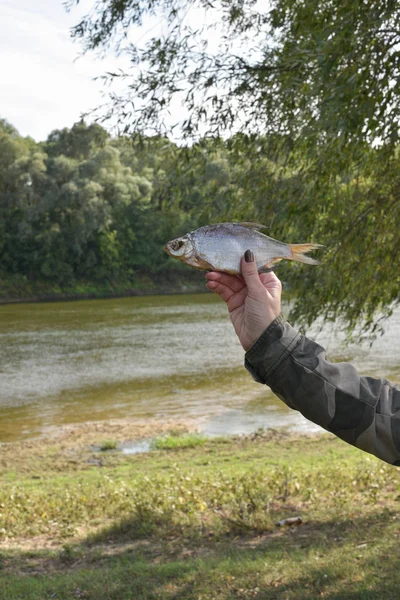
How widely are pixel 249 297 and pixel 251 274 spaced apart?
7 cm

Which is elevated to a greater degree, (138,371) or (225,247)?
(225,247)

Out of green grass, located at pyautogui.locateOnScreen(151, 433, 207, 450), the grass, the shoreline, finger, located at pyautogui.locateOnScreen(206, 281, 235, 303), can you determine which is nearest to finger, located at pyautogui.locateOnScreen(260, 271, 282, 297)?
finger, located at pyautogui.locateOnScreen(206, 281, 235, 303)

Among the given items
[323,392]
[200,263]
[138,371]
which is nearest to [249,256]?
[200,263]

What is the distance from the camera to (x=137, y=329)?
3466cm

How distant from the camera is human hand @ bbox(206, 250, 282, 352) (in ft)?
7.09

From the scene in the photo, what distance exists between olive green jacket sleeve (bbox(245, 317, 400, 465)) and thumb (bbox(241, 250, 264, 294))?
0.13 meters

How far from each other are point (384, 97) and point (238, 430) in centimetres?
1089

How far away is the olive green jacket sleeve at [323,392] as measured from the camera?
2.10m

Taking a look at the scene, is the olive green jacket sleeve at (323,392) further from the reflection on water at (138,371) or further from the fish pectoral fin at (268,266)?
the reflection on water at (138,371)

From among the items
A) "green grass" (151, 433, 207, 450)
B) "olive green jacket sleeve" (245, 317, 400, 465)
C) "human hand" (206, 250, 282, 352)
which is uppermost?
"human hand" (206, 250, 282, 352)

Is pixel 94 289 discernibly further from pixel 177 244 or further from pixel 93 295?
pixel 177 244

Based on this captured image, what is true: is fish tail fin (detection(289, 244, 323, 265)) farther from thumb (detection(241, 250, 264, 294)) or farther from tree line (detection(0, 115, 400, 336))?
tree line (detection(0, 115, 400, 336))

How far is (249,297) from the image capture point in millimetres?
2199

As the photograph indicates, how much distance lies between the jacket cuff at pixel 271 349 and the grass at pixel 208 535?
364 centimetres
